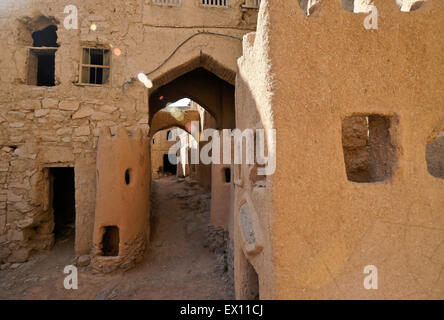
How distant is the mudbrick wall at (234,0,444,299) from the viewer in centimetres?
179

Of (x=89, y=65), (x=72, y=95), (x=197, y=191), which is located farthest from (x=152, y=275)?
(x=89, y=65)

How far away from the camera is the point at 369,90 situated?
76.2 inches

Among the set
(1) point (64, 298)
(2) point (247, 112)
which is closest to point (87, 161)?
(1) point (64, 298)

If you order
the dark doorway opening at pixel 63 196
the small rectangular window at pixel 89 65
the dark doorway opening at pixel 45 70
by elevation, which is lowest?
the dark doorway opening at pixel 63 196

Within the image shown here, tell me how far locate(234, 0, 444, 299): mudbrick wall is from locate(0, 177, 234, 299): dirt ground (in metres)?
2.70

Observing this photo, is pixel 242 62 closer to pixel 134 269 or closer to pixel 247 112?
pixel 247 112

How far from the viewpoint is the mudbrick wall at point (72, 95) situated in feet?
16.2

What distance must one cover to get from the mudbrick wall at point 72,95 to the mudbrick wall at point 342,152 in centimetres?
405

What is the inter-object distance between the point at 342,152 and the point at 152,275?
4.35 metres

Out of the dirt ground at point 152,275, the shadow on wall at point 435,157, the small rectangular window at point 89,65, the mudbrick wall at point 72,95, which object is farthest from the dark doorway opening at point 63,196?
the shadow on wall at point 435,157

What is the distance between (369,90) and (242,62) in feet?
5.33

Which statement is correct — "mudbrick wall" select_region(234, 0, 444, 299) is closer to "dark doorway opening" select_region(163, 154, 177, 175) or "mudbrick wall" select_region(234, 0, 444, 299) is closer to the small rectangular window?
the small rectangular window

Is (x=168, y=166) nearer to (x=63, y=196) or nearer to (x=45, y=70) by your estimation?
(x=63, y=196)

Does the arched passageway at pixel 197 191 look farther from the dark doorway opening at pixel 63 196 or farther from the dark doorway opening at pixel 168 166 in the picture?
the dark doorway opening at pixel 168 166
